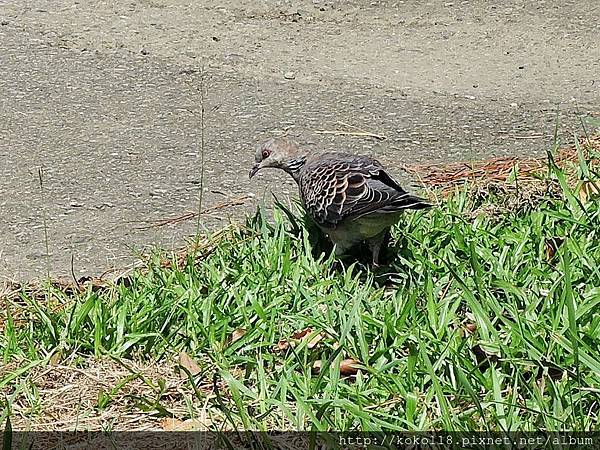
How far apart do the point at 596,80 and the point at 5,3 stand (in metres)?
4.52

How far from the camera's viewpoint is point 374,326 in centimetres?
376

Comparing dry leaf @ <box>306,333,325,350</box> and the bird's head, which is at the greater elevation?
the bird's head

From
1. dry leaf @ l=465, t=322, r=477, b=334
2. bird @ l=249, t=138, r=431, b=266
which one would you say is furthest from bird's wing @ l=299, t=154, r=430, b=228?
dry leaf @ l=465, t=322, r=477, b=334

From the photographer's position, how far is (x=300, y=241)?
14.9 feet

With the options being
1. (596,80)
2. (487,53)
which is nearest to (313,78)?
(487,53)

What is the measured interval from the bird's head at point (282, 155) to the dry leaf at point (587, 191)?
1277mm

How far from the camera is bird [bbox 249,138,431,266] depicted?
13.7ft

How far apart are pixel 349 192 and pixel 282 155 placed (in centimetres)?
70

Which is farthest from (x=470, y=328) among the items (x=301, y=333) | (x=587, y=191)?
(x=587, y=191)

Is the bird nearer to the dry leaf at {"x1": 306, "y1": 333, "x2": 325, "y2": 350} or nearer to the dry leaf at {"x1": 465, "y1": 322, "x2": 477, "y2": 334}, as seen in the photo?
the dry leaf at {"x1": 465, "y1": 322, "x2": 477, "y2": 334}

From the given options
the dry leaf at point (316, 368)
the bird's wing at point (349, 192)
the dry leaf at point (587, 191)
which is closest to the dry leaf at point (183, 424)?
the dry leaf at point (316, 368)

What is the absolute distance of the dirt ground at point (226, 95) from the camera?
203 inches

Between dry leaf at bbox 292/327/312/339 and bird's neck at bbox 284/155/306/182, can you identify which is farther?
bird's neck at bbox 284/155/306/182

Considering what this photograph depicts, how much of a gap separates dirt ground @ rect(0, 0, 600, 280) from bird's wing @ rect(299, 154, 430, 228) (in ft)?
2.41
